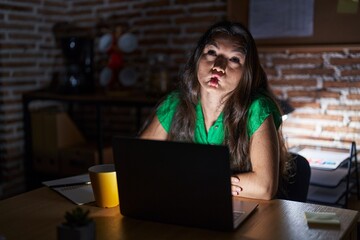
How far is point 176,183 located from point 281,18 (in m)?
1.95

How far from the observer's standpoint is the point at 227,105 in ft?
5.61

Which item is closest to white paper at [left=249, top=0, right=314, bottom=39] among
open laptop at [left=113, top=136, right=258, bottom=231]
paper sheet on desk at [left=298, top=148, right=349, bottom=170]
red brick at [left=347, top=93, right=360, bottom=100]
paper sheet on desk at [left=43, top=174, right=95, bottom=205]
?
red brick at [left=347, top=93, right=360, bottom=100]

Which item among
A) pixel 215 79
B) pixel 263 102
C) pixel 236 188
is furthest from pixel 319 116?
pixel 236 188

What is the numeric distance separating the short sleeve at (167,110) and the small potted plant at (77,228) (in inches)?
33.0

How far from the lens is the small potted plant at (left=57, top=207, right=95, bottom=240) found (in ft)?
3.08

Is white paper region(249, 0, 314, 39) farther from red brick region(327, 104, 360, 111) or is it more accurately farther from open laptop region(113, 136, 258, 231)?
open laptop region(113, 136, 258, 231)

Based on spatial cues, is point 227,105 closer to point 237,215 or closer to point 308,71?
point 237,215

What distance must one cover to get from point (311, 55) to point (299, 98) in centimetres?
27

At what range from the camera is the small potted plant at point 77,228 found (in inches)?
36.9

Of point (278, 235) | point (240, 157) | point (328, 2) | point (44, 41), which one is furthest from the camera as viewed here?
point (44, 41)

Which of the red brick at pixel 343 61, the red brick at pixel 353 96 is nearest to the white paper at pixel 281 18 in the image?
the red brick at pixel 343 61

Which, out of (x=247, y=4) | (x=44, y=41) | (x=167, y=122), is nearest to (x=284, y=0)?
(x=247, y=4)

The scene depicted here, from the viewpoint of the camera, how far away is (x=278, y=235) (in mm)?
1045

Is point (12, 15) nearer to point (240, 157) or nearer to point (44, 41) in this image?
point (44, 41)
